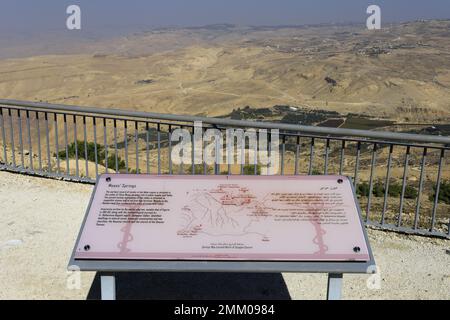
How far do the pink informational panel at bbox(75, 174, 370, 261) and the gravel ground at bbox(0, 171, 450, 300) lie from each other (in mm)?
1229

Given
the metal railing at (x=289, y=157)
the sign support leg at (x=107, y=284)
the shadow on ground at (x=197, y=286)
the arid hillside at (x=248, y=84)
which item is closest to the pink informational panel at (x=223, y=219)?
the sign support leg at (x=107, y=284)

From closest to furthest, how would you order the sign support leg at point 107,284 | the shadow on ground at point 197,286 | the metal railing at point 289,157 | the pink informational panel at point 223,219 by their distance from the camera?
the pink informational panel at point 223,219 → the sign support leg at point 107,284 → the shadow on ground at point 197,286 → the metal railing at point 289,157

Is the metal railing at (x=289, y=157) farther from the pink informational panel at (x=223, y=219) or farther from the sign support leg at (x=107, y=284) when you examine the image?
the sign support leg at (x=107, y=284)

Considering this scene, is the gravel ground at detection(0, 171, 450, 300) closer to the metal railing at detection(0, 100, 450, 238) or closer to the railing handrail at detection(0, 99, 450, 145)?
the metal railing at detection(0, 100, 450, 238)

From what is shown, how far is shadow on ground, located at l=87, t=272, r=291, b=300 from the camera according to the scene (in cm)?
500

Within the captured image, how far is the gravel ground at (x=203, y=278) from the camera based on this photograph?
16.5 ft

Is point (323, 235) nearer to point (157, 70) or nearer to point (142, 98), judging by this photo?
point (142, 98)

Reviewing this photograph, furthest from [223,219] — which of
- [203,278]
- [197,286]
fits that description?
[203,278]

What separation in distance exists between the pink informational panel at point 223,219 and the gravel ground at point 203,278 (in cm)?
123

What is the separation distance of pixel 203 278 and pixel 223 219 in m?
1.54

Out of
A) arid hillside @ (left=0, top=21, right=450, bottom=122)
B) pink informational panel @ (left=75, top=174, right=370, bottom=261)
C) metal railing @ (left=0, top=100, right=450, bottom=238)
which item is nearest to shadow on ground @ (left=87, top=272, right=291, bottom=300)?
pink informational panel @ (left=75, top=174, right=370, bottom=261)

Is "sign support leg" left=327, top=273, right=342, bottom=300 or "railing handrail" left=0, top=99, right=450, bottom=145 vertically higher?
"railing handrail" left=0, top=99, right=450, bottom=145

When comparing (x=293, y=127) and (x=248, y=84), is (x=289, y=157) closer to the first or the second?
(x=293, y=127)

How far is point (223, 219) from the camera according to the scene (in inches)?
158
